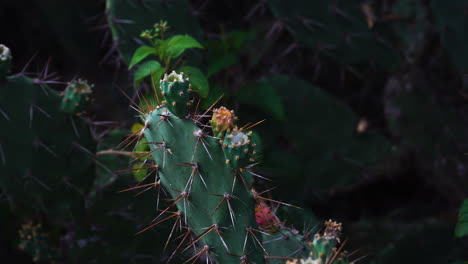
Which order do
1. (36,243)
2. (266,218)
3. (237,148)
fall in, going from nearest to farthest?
1. (237,148)
2. (266,218)
3. (36,243)

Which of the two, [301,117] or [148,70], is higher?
→ [148,70]

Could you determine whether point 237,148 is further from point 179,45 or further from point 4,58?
point 4,58

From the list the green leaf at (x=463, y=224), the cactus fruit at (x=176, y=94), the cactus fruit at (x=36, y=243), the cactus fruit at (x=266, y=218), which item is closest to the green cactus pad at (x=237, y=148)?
the cactus fruit at (x=176, y=94)

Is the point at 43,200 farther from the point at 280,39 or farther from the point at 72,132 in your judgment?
the point at 280,39

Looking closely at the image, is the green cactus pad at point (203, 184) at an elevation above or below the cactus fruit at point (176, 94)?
below

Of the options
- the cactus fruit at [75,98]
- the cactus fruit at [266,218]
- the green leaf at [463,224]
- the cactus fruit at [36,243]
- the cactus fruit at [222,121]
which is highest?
the cactus fruit at [222,121]

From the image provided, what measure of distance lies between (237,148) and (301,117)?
4.19ft

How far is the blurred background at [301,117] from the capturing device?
6.66 ft

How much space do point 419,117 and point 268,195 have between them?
1.02 m

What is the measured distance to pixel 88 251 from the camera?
2.04 meters

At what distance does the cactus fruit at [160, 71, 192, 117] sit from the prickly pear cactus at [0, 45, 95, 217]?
74 centimetres

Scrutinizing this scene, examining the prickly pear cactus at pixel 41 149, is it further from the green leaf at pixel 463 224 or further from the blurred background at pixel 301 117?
the green leaf at pixel 463 224

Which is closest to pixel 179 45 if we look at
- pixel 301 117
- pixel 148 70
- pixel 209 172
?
pixel 148 70

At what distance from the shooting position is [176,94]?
1262mm
